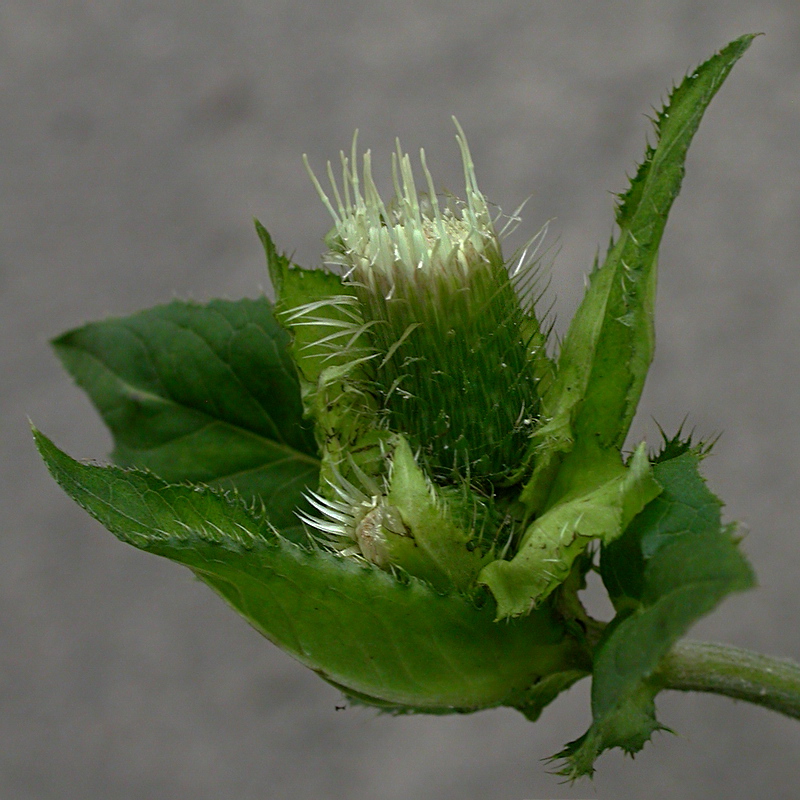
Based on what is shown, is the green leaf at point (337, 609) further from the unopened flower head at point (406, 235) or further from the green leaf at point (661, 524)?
the unopened flower head at point (406, 235)

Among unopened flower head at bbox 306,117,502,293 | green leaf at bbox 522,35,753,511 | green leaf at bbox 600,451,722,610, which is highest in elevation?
unopened flower head at bbox 306,117,502,293

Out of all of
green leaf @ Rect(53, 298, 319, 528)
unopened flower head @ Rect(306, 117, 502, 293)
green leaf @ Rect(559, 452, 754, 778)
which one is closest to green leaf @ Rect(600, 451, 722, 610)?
green leaf @ Rect(559, 452, 754, 778)

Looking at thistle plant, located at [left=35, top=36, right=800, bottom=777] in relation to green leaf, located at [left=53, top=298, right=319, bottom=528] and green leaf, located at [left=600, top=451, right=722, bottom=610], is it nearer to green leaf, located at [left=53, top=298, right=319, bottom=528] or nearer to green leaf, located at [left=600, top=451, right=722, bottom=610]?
green leaf, located at [left=600, top=451, right=722, bottom=610]

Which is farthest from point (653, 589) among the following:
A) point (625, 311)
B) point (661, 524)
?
point (625, 311)

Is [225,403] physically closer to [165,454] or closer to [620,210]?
[165,454]

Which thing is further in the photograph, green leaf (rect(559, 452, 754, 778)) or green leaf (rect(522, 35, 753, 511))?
green leaf (rect(522, 35, 753, 511))

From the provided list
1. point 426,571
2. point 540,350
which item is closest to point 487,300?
point 540,350
